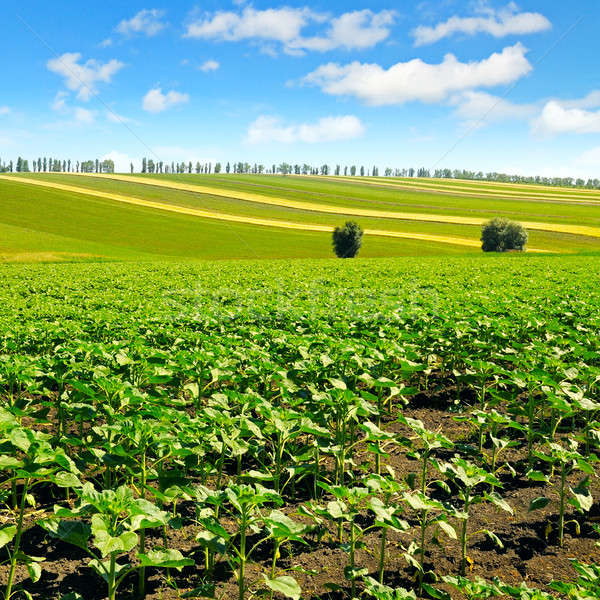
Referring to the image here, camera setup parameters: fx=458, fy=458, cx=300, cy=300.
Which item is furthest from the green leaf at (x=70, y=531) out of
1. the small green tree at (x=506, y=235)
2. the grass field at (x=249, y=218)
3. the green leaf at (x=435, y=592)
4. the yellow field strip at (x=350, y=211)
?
the yellow field strip at (x=350, y=211)

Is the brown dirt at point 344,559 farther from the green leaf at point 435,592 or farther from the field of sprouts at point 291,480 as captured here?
the green leaf at point 435,592

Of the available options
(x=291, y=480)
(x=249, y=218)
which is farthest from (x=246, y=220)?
(x=291, y=480)

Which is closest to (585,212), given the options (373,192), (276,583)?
(373,192)

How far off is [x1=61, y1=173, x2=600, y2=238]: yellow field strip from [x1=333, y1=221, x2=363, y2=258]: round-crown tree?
47298 mm

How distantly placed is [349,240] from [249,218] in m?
42.9

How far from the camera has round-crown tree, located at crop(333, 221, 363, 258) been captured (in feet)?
253

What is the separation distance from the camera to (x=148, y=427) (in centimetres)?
449

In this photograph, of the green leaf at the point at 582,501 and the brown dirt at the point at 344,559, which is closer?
the brown dirt at the point at 344,559

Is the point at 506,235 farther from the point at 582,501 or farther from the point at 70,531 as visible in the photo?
the point at 70,531

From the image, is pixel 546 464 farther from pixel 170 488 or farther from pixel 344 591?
pixel 170 488

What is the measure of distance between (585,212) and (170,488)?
152m

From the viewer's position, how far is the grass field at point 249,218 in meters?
76.5

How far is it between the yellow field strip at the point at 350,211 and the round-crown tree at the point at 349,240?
1862 inches

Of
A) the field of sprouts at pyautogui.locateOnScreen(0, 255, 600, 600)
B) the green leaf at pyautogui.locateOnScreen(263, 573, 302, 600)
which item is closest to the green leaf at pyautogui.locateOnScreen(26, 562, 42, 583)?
the field of sprouts at pyautogui.locateOnScreen(0, 255, 600, 600)
